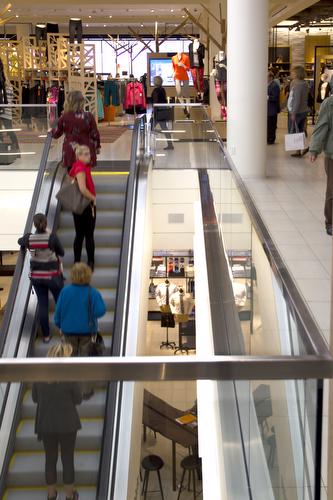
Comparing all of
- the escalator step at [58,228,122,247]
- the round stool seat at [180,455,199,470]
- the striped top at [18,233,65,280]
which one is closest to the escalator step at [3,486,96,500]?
the round stool seat at [180,455,199,470]

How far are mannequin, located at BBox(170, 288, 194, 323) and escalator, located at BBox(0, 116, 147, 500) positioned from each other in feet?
11.2

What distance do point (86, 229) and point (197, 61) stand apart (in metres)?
12.3

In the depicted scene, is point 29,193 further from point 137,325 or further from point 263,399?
point 263,399

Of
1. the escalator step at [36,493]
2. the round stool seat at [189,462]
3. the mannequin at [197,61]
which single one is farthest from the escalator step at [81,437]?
the mannequin at [197,61]

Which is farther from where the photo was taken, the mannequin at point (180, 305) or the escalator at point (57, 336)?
the mannequin at point (180, 305)

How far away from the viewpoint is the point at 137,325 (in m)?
9.51

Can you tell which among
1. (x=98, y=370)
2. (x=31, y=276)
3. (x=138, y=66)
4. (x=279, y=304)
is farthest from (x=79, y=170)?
(x=138, y=66)

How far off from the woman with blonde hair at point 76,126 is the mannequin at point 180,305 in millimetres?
5863

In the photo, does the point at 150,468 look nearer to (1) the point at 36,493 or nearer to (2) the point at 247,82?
(1) the point at 36,493

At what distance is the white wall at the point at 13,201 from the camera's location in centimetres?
1341

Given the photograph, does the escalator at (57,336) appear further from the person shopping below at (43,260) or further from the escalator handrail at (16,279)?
the person shopping below at (43,260)

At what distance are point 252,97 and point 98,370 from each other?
1047 centimetres

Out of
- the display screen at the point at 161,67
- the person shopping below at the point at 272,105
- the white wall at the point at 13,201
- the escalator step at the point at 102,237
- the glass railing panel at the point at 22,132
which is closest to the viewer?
the escalator step at the point at 102,237

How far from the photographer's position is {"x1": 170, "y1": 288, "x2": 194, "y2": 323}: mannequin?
15.6 meters
